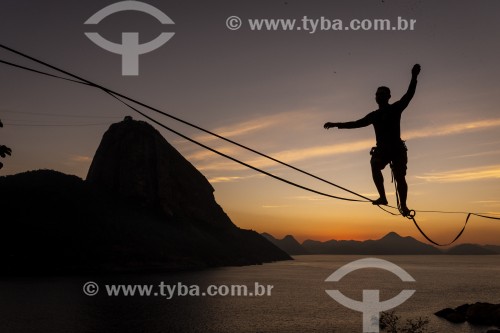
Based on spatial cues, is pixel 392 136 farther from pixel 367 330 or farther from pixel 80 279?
pixel 80 279

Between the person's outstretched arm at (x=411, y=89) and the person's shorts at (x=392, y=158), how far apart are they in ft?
2.74

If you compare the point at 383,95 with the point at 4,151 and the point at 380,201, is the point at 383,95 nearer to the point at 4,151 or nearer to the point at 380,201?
the point at 380,201

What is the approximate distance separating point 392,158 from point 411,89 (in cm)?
138

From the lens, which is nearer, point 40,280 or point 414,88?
point 414,88

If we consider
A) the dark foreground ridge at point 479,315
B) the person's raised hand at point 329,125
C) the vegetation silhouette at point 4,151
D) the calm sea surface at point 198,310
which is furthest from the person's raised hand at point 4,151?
the dark foreground ridge at point 479,315

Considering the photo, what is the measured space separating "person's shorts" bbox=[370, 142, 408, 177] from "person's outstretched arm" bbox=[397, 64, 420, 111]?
0.84m

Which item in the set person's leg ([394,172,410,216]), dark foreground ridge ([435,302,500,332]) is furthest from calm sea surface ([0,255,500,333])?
person's leg ([394,172,410,216])

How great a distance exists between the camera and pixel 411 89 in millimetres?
8445

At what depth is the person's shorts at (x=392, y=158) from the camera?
9.00 meters

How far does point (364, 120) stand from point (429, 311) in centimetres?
10828

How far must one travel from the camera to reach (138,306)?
117125mm

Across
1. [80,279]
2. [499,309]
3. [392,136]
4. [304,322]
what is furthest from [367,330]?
[80,279]

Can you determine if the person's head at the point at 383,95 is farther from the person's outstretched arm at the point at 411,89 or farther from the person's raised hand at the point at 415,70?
the person's raised hand at the point at 415,70

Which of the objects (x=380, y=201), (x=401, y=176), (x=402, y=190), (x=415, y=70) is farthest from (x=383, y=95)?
(x=380, y=201)
